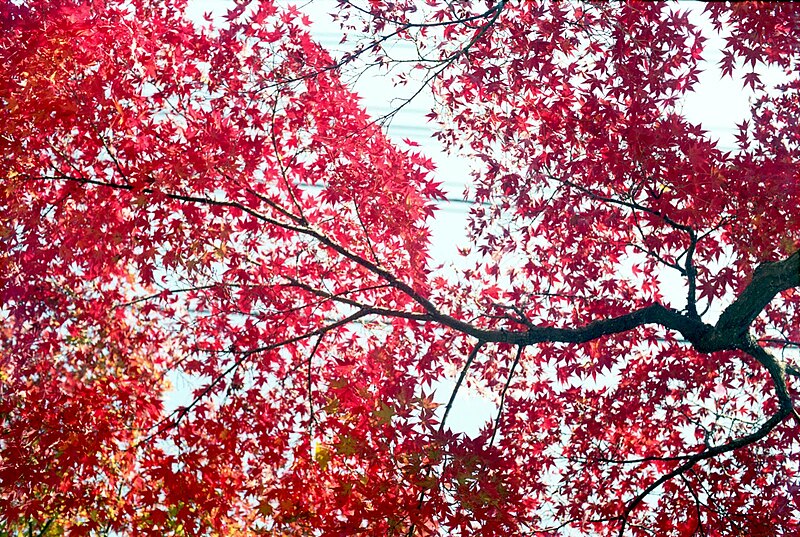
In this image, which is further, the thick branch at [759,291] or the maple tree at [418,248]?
the maple tree at [418,248]

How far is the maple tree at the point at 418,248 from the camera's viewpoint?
345 centimetres

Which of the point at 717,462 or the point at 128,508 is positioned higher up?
the point at 717,462

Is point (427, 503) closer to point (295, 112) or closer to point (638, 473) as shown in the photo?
point (638, 473)

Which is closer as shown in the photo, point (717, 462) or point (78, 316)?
point (717, 462)

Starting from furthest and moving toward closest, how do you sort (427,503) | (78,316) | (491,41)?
(78,316) → (491,41) → (427,503)

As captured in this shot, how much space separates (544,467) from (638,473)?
557 mm

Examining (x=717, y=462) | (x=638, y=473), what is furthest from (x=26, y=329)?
(x=717, y=462)

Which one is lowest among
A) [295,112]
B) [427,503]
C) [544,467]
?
[427,503]

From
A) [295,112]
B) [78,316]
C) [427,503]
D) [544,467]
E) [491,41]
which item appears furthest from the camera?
[78,316]

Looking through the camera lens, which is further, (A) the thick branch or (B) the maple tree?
(B) the maple tree

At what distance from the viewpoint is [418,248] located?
379 cm

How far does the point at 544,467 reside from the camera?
4.50 meters

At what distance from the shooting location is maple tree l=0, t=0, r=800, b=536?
3453mm

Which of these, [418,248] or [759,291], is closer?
[759,291]
